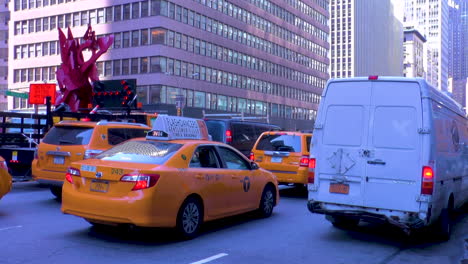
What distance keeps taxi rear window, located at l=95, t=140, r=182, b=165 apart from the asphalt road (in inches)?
47.1

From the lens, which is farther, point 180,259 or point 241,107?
point 241,107

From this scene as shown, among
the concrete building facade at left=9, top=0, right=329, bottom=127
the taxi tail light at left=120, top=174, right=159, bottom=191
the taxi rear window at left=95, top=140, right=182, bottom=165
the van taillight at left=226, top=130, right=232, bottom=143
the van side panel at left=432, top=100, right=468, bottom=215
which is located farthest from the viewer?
the concrete building facade at left=9, top=0, right=329, bottom=127

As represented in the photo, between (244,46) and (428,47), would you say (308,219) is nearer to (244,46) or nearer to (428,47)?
(244,46)

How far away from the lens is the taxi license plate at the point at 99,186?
713 cm

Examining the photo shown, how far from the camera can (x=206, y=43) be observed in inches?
2361

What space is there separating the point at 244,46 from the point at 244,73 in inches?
142

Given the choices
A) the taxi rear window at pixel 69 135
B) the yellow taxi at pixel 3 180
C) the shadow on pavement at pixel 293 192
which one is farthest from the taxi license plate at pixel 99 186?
the shadow on pavement at pixel 293 192

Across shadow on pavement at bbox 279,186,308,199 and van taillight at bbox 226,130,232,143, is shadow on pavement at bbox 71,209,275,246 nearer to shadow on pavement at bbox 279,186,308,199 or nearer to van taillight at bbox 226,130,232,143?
shadow on pavement at bbox 279,186,308,199

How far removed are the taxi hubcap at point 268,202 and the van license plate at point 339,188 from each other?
2109 millimetres

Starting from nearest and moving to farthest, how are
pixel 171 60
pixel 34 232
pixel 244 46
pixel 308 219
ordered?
pixel 34 232 → pixel 308 219 → pixel 171 60 → pixel 244 46

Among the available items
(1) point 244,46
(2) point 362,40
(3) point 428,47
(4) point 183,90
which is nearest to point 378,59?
(2) point 362,40

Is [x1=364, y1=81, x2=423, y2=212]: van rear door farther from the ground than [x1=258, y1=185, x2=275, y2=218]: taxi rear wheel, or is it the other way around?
[x1=364, y1=81, x2=423, y2=212]: van rear door

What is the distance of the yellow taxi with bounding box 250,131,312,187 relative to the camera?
1289 centimetres

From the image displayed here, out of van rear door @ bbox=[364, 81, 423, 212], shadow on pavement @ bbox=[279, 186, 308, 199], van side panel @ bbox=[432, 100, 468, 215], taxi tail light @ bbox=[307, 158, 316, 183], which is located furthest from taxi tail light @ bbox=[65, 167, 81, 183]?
shadow on pavement @ bbox=[279, 186, 308, 199]
